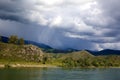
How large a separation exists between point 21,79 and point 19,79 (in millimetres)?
1101

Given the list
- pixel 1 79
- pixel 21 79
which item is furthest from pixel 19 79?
pixel 1 79

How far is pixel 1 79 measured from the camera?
475 feet

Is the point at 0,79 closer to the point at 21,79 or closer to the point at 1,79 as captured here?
the point at 1,79

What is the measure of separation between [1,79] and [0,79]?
516mm

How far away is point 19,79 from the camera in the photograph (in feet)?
500

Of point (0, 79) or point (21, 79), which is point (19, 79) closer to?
point (21, 79)

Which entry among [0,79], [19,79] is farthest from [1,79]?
[19,79]

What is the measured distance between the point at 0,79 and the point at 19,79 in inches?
469

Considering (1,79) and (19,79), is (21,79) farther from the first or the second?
(1,79)

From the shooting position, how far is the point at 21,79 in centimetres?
15262

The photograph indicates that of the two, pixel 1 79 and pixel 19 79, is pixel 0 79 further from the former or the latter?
pixel 19 79

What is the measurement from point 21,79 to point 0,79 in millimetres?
12817

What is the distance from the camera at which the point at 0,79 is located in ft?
474
